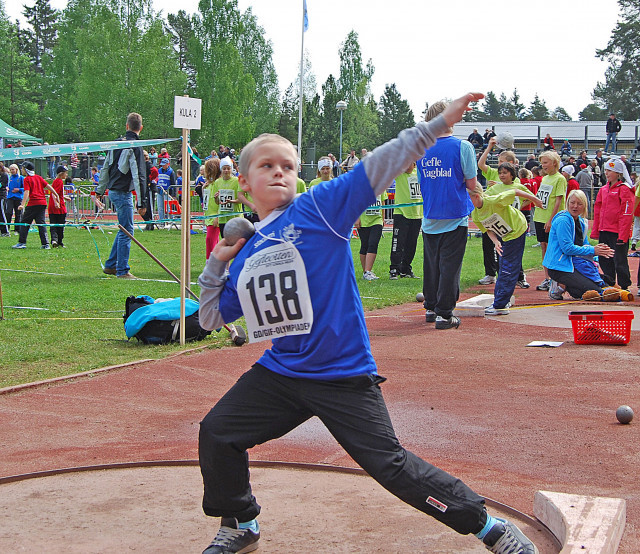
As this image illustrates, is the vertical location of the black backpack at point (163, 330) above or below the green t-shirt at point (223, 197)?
below

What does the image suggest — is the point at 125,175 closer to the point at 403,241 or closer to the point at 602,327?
the point at 403,241

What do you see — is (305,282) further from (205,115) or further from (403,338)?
(205,115)

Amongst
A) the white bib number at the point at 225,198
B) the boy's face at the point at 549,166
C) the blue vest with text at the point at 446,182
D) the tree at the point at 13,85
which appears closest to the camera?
the blue vest with text at the point at 446,182

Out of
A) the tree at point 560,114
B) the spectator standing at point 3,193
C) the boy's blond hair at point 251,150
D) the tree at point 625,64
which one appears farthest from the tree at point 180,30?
the boy's blond hair at point 251,150

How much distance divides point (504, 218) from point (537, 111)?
4706 inches

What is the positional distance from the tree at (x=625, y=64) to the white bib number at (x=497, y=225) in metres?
73.4

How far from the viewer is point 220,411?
341 cm

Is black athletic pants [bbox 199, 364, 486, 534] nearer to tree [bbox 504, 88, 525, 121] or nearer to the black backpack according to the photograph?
the black backpack

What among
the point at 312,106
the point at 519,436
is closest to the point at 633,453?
the point at 519,436

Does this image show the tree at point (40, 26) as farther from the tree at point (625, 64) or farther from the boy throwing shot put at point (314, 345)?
the boy throwing shot put at point (314, 345)

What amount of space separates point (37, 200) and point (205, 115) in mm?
52550

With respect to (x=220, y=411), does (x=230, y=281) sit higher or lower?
higher

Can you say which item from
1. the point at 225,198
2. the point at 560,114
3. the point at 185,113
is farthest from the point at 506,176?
the point at 560,114

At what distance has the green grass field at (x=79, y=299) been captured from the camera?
7.84 m
